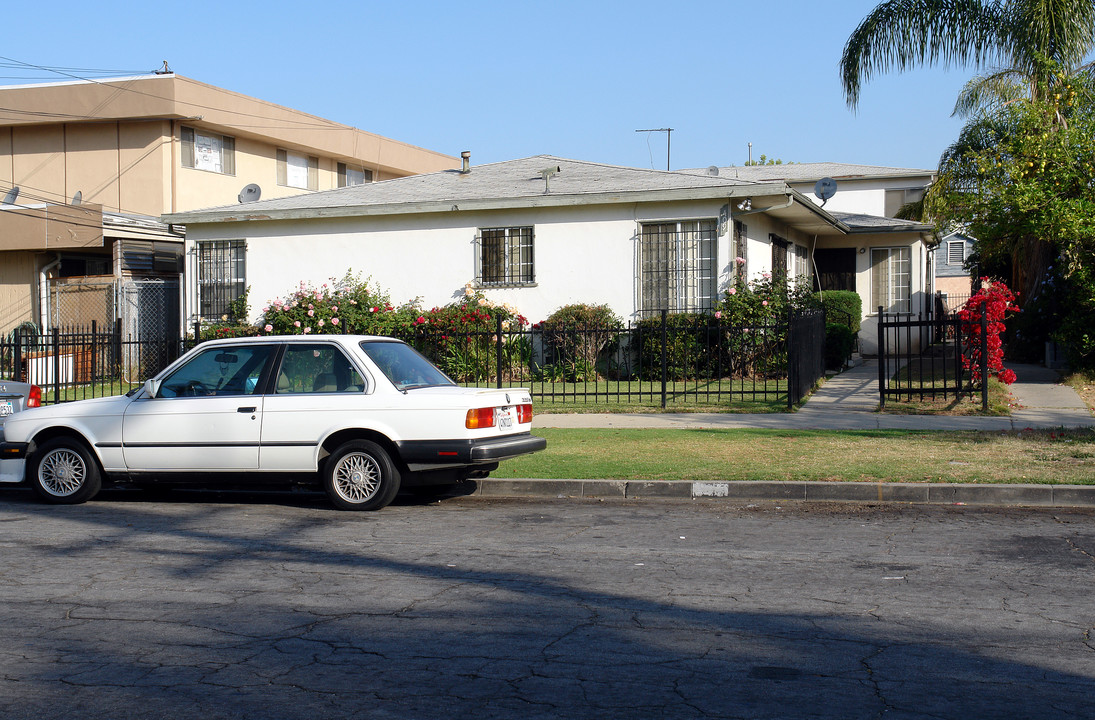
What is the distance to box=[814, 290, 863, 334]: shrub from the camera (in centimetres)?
2186

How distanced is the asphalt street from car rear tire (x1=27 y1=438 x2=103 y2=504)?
2.28 ft

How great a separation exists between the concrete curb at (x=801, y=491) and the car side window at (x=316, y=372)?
1789 mm

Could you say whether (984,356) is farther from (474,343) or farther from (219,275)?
(219,275)

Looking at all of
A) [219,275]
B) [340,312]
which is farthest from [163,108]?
[340,312]

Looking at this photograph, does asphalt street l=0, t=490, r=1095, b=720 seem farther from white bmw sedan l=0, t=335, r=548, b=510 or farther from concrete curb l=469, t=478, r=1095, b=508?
white bmw sedan l=0, t=335, r=548, b=510

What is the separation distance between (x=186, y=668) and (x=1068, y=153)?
1594 centimetres

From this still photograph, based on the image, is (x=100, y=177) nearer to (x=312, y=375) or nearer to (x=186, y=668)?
(x=312, y=375)

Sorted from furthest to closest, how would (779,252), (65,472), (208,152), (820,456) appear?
(208,152) → (779,252) → (820,456) → (65,472)

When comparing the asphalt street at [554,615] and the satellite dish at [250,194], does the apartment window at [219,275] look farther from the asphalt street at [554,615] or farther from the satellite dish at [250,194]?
the asphalt street at [554,615]

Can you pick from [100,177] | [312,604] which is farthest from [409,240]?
[312,604]

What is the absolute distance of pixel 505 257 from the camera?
20641mm

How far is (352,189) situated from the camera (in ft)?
79.8

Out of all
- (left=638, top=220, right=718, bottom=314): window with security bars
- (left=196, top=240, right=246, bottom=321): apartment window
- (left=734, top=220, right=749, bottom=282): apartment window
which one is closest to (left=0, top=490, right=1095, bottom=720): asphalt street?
(left=734, top=220, right=749, bottom=282): apartment window

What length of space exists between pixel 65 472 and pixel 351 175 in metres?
28.5
